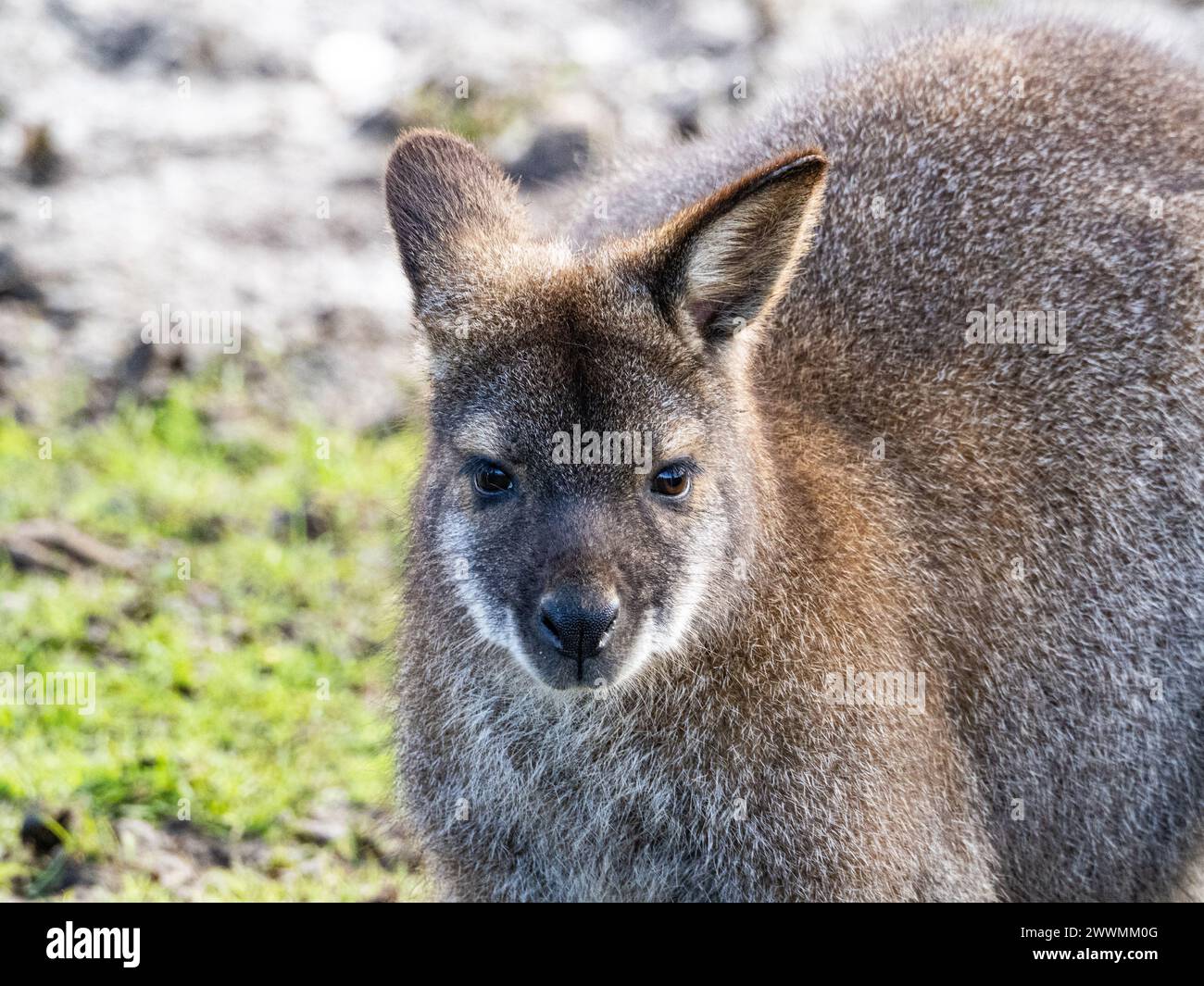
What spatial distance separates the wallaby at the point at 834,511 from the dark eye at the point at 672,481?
0.01 metres

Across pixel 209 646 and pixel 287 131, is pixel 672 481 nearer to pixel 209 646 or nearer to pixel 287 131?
pixel 209 646

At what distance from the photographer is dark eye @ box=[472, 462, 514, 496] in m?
4.69

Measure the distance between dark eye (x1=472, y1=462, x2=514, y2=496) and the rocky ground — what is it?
3.86 metres

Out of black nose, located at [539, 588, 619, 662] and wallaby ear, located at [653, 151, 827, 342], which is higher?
wallaby ear, located at [653, 151, 827, 342]

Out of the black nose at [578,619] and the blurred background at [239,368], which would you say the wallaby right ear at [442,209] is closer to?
the blurred background at [239,368]

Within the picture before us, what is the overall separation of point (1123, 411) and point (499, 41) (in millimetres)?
7428

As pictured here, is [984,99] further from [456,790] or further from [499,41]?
[499,41]

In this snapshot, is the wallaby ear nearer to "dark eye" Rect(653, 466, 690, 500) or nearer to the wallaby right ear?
"dark eye" Rect(653, 466, 690, 500)

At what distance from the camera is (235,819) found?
617 centimetres

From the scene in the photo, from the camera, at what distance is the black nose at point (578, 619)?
4336 millimetres

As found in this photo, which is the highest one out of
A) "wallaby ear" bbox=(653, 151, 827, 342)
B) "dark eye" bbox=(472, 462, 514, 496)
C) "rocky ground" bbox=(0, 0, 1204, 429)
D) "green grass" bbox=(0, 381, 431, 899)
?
"rocky ground" bbox=(0, 0, 1204, 429)

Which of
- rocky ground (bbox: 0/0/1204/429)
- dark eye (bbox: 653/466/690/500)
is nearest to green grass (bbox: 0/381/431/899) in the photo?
rocky ground (bbox: 0/0/1204/429)

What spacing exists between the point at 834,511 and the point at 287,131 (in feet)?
22.0

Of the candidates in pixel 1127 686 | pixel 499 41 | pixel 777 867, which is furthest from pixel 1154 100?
pixel 499 41
